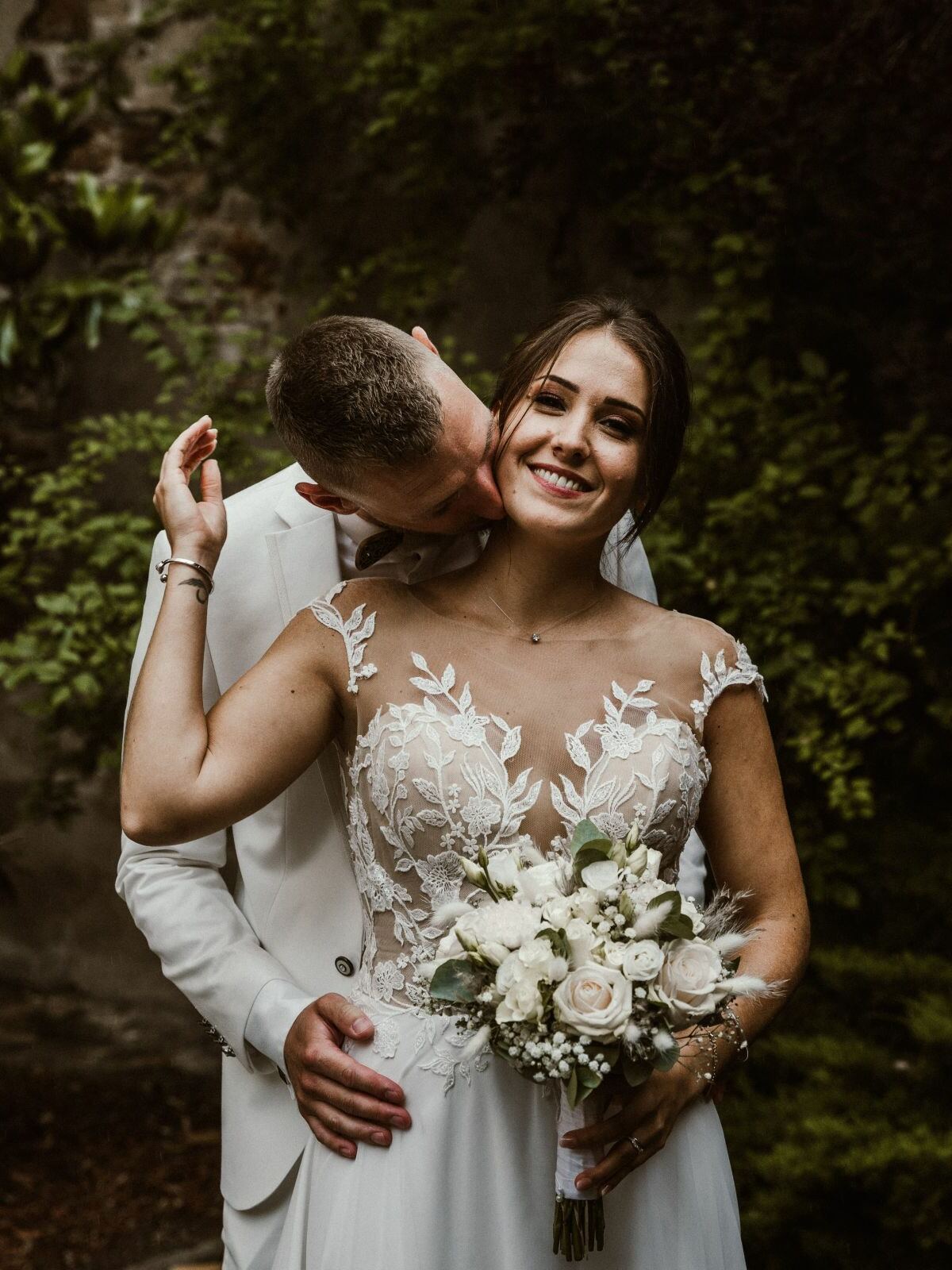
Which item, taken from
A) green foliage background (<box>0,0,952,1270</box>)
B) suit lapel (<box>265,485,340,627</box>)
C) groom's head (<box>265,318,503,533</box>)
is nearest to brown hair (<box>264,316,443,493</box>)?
groom's head (<box>265,318,503,533</box>)

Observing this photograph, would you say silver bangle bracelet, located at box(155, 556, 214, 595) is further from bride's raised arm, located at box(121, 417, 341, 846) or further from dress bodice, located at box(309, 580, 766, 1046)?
dress bodice, located at box(309, 580, 766, 1046)

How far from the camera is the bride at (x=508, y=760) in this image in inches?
68.3

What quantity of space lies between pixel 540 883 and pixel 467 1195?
52 cm

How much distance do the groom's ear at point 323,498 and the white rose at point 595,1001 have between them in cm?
79

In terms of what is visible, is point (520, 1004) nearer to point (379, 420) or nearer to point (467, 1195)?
point (467, 1195)

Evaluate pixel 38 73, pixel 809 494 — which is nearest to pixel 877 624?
pixel 809 494

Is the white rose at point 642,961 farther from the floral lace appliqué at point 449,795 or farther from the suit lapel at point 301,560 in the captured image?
the suit lapel at point 301,560

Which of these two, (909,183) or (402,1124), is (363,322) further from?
(909,183)

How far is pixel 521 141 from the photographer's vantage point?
4.26m

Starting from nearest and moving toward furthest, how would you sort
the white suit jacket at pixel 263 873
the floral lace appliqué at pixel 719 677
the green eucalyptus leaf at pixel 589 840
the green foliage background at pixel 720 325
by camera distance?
the green eucalyptus leaf at pixel 589 840 → the floral lace appliqué at pixel 719 677 → the white suit jacket at pixel 263 873 → the green foliage background at pixel 720 325

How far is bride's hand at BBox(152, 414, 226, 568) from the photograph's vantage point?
1.80 m

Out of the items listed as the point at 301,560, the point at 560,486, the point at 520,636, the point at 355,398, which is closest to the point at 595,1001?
the point at 520,636

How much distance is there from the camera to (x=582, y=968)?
1497mm

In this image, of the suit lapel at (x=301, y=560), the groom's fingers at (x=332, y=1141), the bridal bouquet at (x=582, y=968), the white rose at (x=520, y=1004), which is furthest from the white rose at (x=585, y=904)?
the suit lapel at (x=301, y=560)
